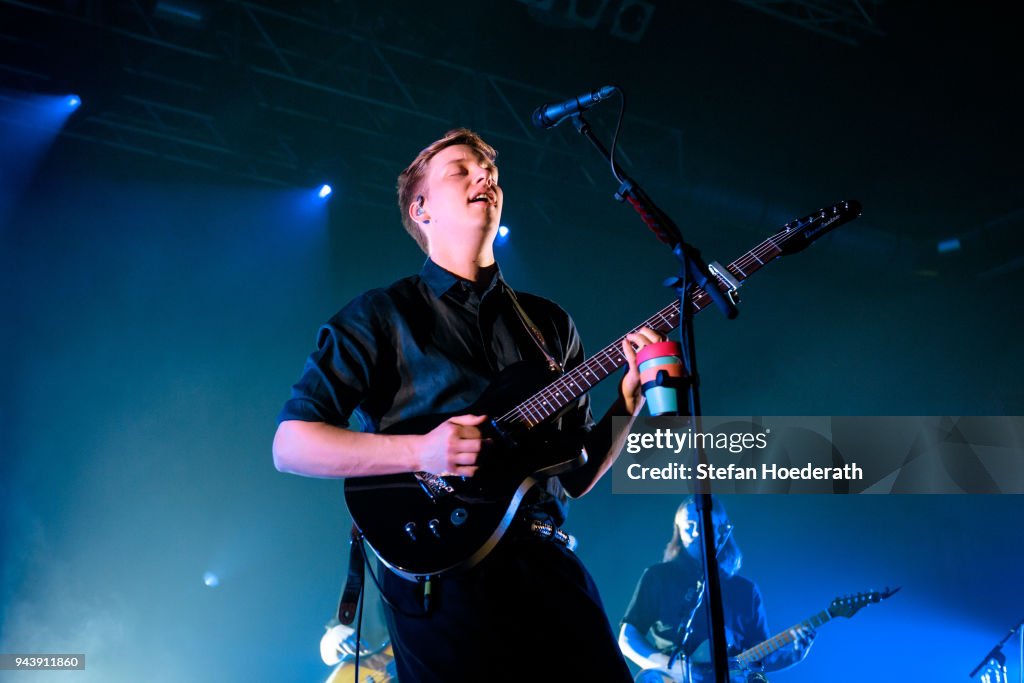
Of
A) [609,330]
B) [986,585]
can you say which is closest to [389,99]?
[609,330]

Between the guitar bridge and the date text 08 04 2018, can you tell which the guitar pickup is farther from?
Answer: the date text 08 04 2018

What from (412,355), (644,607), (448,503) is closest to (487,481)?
(448,503)

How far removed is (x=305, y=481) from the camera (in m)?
6.61

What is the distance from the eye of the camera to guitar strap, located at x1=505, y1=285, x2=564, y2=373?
251 cm

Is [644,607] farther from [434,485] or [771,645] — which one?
[434,485]

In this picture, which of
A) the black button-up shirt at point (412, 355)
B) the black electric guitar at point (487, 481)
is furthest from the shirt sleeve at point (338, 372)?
the black electric guitar at point (487, 481)

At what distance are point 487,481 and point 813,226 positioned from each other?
4.49 feet

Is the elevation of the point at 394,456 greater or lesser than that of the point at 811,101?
lesser

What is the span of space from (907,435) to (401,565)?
22.7 ft

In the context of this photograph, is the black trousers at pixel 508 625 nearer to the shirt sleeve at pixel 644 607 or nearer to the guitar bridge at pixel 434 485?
the guitar bridge at pixel 434 485

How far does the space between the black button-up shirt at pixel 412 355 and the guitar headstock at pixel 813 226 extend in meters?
0.84

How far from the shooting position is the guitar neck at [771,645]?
5648mm

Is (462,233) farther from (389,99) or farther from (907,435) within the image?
(907,435)

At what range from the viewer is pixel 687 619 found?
570 centimetres
